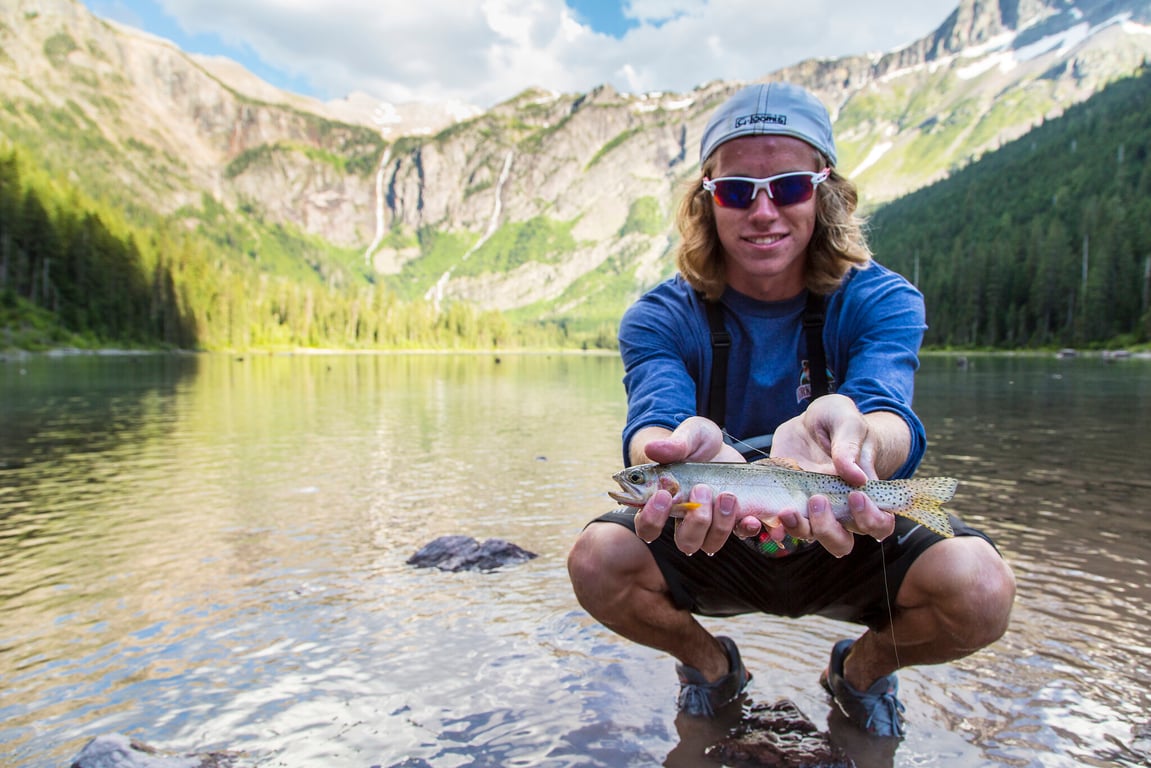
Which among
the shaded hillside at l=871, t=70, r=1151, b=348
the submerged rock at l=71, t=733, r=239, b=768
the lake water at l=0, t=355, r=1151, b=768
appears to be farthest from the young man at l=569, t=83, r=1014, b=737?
the shaded hillside at l=871, t=70, r=1151, b=348

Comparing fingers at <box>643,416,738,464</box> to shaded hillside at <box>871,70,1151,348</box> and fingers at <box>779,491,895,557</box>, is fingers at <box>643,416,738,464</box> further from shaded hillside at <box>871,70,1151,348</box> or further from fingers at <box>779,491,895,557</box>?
Result: shaded hillside at <box>871,70,1151,348</box>

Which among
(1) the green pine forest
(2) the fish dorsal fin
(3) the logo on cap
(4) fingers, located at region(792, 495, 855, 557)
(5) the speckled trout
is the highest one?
(1) the green pine forest

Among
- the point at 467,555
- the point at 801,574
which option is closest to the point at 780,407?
the point at 801,574

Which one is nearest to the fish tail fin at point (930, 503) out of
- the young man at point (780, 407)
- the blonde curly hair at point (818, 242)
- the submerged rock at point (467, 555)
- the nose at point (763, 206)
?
the young man at point (780, 407)

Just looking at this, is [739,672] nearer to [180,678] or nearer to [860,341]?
[860,341]

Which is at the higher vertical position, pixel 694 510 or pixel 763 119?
pixel 763 119

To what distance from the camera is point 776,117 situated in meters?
4.41

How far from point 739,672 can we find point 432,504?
9.01 m

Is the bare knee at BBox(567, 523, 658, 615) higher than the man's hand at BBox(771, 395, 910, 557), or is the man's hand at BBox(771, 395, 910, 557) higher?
the man's hand at BBox(771, 395, 910, 557)

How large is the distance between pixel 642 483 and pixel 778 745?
2.42 m

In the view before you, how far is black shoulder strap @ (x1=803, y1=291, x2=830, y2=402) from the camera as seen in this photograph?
15.0 ft

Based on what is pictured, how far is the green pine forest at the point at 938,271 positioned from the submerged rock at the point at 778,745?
100183mm

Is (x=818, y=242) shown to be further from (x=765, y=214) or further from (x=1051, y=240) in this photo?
(x=1051, y=240)

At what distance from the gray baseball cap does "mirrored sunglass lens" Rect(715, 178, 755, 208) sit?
277mm
